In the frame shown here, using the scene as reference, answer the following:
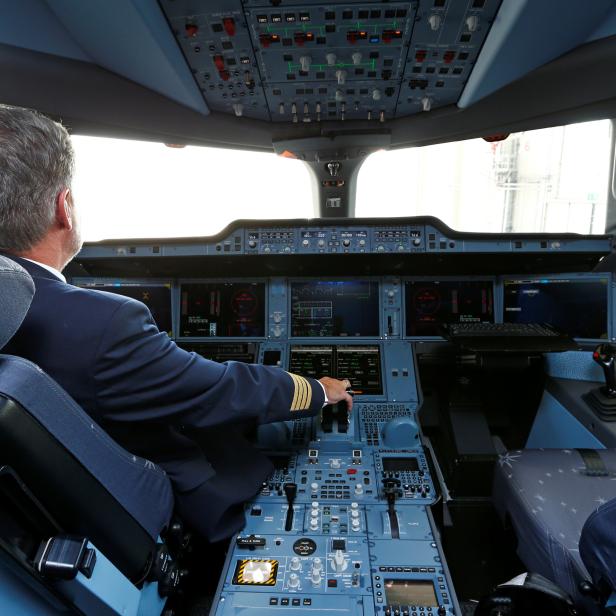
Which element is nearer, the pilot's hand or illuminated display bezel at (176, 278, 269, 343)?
the pilot's hand

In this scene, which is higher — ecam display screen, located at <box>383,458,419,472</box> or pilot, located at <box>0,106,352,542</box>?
pilot, located at <box>0,106,352,542</box>

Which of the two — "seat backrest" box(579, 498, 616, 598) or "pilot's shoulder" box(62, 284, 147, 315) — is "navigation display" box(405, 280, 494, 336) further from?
"pilot's shoulder" box(62, 284, 147, 315)

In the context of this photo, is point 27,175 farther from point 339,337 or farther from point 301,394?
point 339,337

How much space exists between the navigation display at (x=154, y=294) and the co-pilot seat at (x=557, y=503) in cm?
182

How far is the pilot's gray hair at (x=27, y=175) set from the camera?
887 mm

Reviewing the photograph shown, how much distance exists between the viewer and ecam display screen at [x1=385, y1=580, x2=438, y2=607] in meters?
1.04

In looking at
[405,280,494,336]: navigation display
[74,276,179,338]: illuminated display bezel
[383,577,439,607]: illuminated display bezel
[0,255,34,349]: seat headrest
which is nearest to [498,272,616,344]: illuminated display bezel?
[405,280,494,336]: navigation display

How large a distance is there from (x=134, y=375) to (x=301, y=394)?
521 mm

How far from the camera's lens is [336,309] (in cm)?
229

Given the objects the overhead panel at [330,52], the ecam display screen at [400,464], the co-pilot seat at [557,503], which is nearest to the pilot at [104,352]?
the ecam display screen at [400,464]

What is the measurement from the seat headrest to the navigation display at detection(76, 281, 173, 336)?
1868mm

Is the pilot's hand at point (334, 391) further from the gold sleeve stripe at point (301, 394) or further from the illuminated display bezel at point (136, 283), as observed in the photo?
the illuminated display bezel at point (136, 283)

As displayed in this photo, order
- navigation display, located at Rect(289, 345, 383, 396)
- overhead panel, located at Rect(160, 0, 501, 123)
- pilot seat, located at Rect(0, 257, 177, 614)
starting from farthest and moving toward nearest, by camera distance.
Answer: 1. navigation display, located at Rect(289, 345, 383, 396)
2. overhead panel, located at Rect(160, 0, 501, 123)
3. pilot seat, located at Rect(0, 257, 177, 614)

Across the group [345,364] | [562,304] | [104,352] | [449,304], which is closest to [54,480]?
[104,352]
